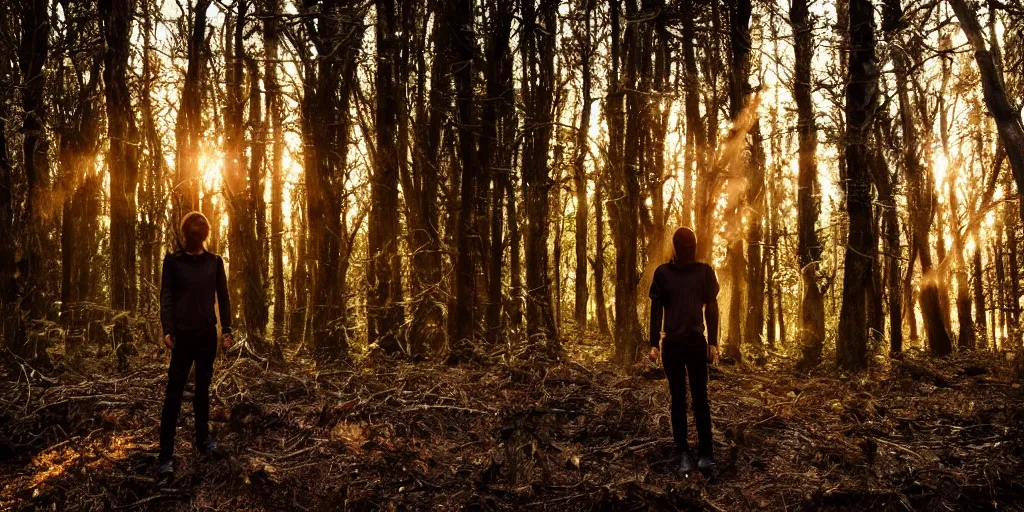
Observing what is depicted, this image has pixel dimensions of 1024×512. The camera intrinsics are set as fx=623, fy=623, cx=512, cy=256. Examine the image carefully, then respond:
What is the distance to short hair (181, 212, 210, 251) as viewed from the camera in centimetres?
540

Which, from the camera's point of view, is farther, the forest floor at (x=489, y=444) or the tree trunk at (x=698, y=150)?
the tree trunk at (x=698, y=150)

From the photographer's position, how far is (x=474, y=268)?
37.2 ft

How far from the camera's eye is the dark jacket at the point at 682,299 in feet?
17.5

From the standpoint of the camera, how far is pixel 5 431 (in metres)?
6.40

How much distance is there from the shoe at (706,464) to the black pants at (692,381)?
0.03 meters

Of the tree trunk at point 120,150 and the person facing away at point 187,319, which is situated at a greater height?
the tree trunk at point 120,150

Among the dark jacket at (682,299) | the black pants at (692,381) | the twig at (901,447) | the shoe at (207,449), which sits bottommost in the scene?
the twig at (901,447)

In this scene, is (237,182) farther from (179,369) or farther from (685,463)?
(685,463)

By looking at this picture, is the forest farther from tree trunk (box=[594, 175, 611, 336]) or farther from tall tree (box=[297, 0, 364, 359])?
tree trunk (box=[594, 175, 611, 336])

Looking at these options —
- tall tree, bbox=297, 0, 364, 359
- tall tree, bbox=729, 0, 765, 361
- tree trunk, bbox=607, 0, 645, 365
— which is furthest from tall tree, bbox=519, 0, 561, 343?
tall tree, bbox=729, 0, 765, 361

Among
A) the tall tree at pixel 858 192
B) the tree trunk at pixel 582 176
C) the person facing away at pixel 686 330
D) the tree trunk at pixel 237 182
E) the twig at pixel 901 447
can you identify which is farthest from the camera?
the tree trunk at pixel 582 176

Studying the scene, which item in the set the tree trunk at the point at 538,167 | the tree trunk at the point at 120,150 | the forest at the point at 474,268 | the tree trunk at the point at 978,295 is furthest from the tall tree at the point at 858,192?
the tree trunk at the point at 120,150

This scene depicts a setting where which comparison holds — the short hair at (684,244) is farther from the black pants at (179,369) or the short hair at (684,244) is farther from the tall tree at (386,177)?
the tall tree at (386,177)

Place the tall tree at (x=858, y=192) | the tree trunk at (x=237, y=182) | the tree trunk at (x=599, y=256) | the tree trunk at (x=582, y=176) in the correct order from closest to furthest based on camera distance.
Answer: the tree trunk at (x=237, y=182) → the tall tree at (x=858, y=192) → the tree trunk at (x=582, y=176) → the tree trunk at (x=599, y=256)
